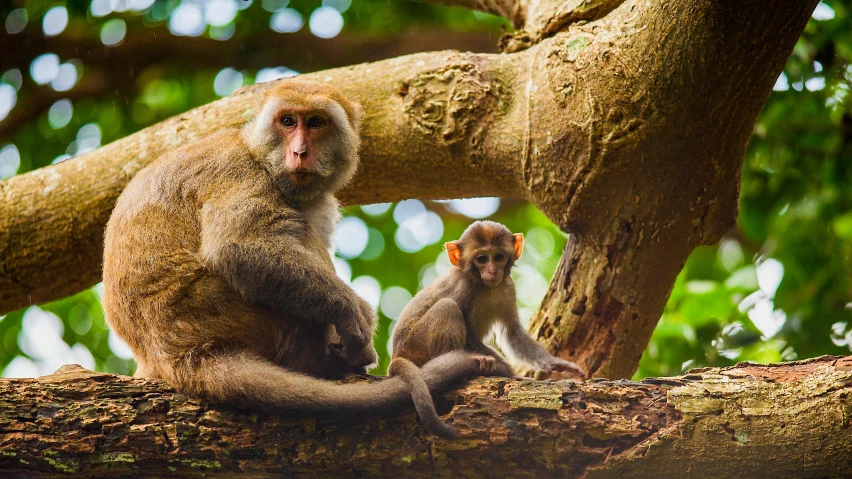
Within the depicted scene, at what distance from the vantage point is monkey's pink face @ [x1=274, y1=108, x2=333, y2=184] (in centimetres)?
523

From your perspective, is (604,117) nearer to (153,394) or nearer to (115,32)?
(153,394)

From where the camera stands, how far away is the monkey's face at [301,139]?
5285mm

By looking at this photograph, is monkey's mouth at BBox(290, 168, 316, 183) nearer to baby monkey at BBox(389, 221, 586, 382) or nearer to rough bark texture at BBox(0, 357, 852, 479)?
baby monkey at BBox(389, 221, 586, 382)

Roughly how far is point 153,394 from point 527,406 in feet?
6.96

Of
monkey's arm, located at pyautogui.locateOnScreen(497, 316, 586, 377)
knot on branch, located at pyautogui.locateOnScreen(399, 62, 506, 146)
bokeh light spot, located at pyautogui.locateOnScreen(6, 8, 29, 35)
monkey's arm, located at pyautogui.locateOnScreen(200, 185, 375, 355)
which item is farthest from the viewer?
bokeh light spot, located at pyautogui.locateOnScreen(6, 8, 29, 35)

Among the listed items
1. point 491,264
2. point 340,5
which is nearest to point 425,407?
point 491,264

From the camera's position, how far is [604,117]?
5.62 metres

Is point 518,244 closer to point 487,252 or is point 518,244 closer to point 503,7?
point 487,252

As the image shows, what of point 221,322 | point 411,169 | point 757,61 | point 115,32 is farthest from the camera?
point 115,32

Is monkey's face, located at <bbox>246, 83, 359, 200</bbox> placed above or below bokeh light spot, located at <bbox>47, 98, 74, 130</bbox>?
below

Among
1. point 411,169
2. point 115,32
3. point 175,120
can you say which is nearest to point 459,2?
point 411,169

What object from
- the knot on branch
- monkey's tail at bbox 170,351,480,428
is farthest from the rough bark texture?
the knot on branch

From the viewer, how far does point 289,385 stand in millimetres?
4387

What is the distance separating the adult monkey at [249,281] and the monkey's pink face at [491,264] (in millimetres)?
991
